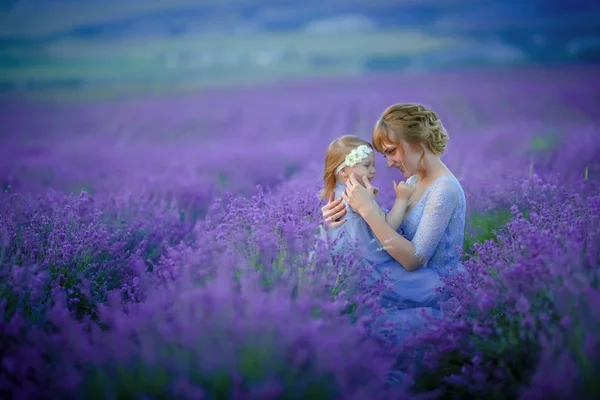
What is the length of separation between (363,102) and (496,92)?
135 cm

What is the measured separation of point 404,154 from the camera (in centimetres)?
240

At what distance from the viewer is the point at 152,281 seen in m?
2.03

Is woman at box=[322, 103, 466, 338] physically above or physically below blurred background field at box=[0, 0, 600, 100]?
below

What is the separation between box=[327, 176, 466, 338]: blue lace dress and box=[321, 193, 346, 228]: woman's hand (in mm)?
25

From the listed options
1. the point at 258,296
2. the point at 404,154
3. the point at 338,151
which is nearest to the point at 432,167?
the point at 404,154

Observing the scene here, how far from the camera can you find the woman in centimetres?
224

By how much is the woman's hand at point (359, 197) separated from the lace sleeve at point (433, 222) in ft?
0.68

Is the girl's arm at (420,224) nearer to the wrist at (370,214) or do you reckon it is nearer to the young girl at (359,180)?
the wrist at (370,214)

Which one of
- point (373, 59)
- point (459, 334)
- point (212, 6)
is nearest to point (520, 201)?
point (459, 334)

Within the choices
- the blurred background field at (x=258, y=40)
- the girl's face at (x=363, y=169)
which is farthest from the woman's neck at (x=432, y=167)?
the blurred background field at (x=258, y=40)

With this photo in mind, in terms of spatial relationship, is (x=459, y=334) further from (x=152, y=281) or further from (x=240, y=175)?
(x=240, y=175)

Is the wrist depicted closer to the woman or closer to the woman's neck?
the woman

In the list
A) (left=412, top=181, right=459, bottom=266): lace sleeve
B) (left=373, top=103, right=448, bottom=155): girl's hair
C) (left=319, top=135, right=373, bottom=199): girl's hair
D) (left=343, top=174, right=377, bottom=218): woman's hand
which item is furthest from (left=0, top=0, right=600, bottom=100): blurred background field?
(left=412, top=181, right=459, bottom=266): lace sleeve

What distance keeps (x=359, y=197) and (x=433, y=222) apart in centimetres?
29
